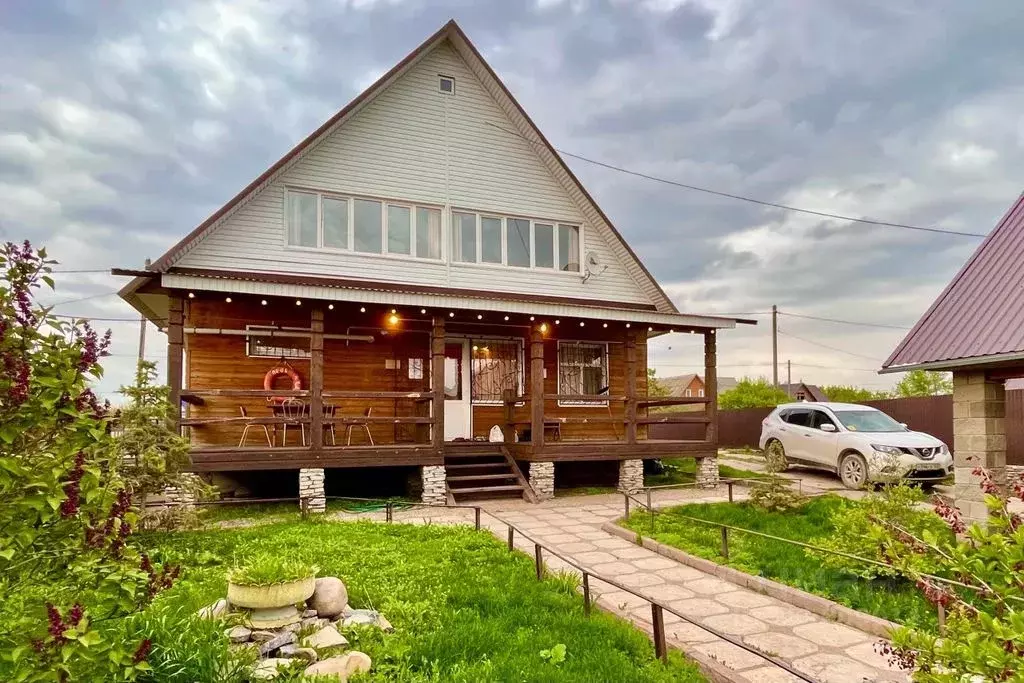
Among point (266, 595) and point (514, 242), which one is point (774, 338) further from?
point (266, 595)

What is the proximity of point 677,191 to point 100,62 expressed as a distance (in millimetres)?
15486

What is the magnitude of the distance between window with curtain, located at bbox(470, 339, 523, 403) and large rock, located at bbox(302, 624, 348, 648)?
10.3m

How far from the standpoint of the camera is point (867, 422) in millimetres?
14250

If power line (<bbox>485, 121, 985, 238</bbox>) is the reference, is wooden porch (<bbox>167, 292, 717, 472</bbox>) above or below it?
below

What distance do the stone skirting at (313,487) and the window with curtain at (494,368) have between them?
4707mm

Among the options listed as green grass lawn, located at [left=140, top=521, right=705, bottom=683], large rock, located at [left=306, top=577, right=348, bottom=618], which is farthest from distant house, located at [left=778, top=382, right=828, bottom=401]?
large rock, located at [left=306, top=577, right=348, bottom=618]

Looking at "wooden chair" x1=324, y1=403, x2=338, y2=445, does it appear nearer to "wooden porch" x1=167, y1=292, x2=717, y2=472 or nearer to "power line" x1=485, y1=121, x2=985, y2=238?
"wooden porch" x1=167, y1=292, x2=717, y2=472

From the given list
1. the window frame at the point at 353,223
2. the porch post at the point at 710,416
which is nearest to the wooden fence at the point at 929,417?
the porch post at the point at 710,416

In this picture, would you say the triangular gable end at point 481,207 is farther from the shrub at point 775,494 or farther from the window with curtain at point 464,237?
the shrub at point 775,494

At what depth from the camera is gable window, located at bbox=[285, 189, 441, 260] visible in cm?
1384

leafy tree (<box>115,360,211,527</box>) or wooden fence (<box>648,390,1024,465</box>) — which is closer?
leafy tree (<box>115,360,211,527</box>)

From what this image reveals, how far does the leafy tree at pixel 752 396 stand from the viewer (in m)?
30.5

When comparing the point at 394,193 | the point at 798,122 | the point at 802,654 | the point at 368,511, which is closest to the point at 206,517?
the point at 368,511

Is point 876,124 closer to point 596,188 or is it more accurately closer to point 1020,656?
point 596,188
